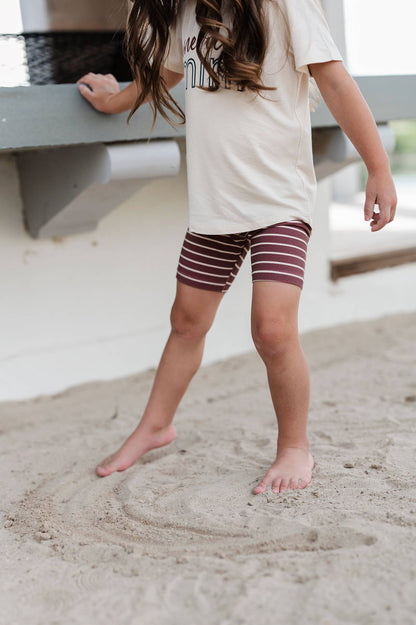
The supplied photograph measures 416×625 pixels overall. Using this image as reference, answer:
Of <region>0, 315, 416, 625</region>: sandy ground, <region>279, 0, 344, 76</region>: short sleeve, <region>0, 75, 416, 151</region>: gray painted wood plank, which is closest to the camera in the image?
<region>0, 315, 416, 625</region>: sandy ground

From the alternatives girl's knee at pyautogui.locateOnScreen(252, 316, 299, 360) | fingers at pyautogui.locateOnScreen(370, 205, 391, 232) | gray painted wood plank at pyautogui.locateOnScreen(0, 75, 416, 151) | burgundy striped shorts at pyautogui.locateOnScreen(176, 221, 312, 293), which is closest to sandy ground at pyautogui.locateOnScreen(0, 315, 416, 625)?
girl's knee at pyautogui.locateOnScreen(252, 316, 299, 360)

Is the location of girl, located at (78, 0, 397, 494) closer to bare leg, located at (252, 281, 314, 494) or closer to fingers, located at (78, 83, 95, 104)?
bare leg, located at (252, 281, 314, 494)

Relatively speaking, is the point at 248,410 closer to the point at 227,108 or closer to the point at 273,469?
the point at 273,469

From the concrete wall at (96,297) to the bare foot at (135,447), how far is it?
0.86 m

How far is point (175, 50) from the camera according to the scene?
1754 mm

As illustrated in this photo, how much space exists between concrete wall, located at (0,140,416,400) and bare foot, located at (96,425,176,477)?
86cm

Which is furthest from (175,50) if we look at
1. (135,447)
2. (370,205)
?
(135,447)

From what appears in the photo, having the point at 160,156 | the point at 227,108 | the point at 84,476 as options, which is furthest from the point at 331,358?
the point at 227,108

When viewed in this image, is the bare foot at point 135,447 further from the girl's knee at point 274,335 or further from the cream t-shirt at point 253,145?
the cream t-shirt at point 253,145

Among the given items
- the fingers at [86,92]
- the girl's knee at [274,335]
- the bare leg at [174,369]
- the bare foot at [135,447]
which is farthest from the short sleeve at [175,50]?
the bare foot at [135,447]

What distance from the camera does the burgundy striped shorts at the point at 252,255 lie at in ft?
5.30

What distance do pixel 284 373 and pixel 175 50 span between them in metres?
0.87

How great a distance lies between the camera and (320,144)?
2.79m

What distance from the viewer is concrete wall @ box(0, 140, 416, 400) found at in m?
2.63
